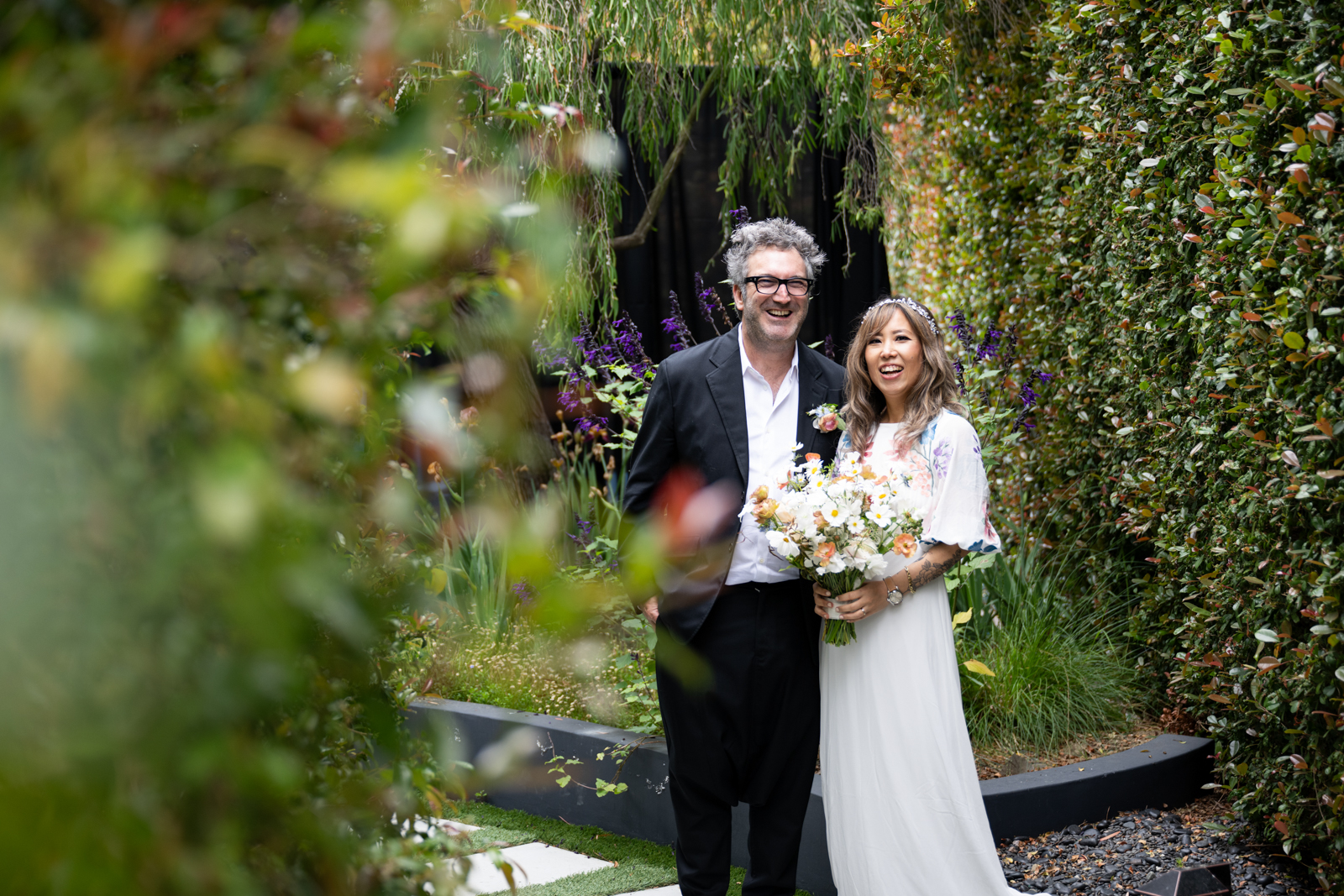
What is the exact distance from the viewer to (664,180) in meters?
5.61

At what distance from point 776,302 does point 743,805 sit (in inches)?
56.9

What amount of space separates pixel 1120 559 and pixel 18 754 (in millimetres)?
3685

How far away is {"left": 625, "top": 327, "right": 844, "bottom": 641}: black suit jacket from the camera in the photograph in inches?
101

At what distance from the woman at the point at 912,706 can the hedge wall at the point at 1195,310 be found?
67cm

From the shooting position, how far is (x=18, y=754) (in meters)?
0.49

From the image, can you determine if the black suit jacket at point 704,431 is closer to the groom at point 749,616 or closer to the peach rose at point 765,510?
the groom at point 749,616

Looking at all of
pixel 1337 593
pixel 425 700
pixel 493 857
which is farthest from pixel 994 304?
pixel 493 857

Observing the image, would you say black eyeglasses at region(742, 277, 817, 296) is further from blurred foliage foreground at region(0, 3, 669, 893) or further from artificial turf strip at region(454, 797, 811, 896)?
blurred foliage foreground at region(0, 3, 669, 893)

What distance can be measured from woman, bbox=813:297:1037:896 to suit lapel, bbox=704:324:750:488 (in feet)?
1.04

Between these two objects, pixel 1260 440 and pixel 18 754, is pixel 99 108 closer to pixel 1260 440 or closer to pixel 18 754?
pixel 18 754

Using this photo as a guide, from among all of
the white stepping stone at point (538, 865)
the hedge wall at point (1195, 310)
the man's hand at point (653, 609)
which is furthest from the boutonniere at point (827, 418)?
the white stepping stone at point (538, 865)

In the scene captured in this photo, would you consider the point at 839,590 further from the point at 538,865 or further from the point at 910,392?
the point at 538,865

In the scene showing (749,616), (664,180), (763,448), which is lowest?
(749,616)

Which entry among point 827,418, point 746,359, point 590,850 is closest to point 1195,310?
point 827,418
